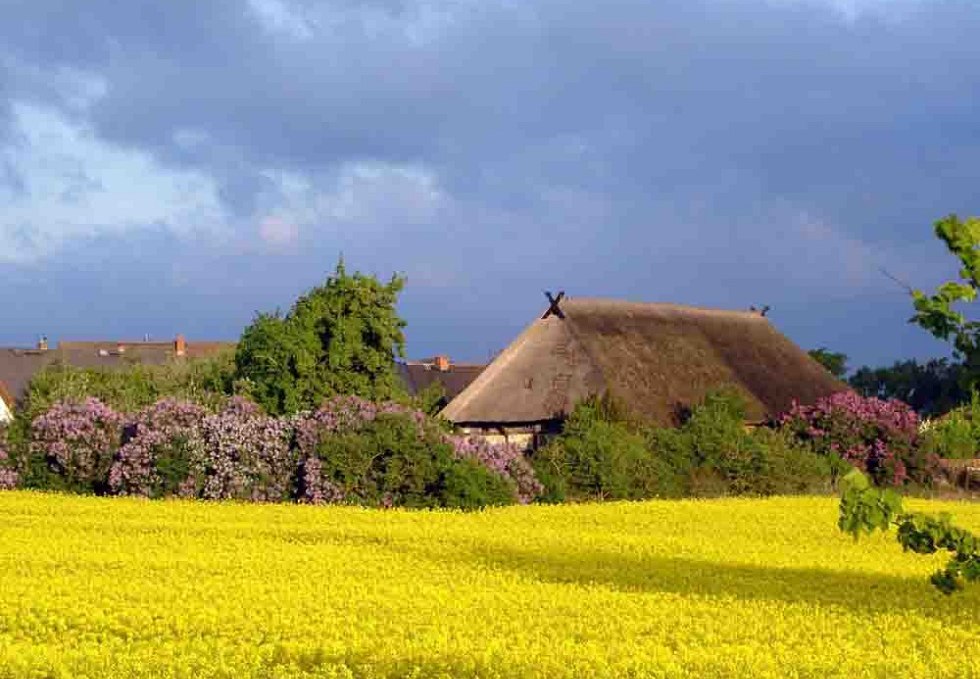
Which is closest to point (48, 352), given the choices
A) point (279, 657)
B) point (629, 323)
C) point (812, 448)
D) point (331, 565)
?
point (629, 323)

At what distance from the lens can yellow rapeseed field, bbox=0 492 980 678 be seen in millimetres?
14172

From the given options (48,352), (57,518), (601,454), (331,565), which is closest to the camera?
(331,565)

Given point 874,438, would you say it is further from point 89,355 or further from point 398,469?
point 89,355

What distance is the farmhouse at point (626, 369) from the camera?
1822 inches

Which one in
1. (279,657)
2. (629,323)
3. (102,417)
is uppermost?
(629,323)

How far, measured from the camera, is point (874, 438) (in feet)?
150

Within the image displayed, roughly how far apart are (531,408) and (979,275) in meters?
32.1

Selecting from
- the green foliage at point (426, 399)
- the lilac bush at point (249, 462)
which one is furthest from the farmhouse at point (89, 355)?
the lilac bush at point (249, 462)

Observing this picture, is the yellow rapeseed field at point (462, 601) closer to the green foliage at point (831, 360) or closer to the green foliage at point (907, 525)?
the green foliage at point (907, 525)

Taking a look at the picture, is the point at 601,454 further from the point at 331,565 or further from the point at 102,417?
the point at 331,565

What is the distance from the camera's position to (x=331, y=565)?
2189 centimetres

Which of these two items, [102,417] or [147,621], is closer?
[147,621]

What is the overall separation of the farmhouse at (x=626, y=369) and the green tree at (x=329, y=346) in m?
5.53

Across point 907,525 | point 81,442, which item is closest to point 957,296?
point 907,525
